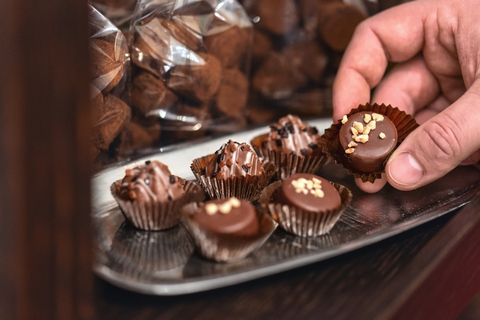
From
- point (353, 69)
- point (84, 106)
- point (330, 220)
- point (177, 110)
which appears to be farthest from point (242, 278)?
point (353, 69)

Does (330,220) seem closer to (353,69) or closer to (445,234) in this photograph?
(445,234)

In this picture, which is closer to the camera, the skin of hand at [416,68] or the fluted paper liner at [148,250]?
the fluted paper liner at [148,250]

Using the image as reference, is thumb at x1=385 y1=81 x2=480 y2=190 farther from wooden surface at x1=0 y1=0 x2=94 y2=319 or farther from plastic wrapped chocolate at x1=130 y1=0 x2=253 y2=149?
wooden surface at x1=0 y1=0 x2=94 y2=319

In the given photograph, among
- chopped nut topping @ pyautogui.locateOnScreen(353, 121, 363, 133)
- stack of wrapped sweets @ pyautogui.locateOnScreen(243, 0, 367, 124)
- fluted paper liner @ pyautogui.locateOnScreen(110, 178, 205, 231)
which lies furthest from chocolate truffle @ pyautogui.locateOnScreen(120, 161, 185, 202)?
stack of wrapped sweets @ pyautogui.locateOnScreen(243, 0, 367, 124)

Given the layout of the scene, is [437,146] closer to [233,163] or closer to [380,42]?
[233,163]

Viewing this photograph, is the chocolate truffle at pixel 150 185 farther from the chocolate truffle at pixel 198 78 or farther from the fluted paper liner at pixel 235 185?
the chocolate truffle at pixel 198 78

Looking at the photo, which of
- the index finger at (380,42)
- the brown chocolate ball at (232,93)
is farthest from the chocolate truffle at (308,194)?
the brown chocolate ball at (232,93)
